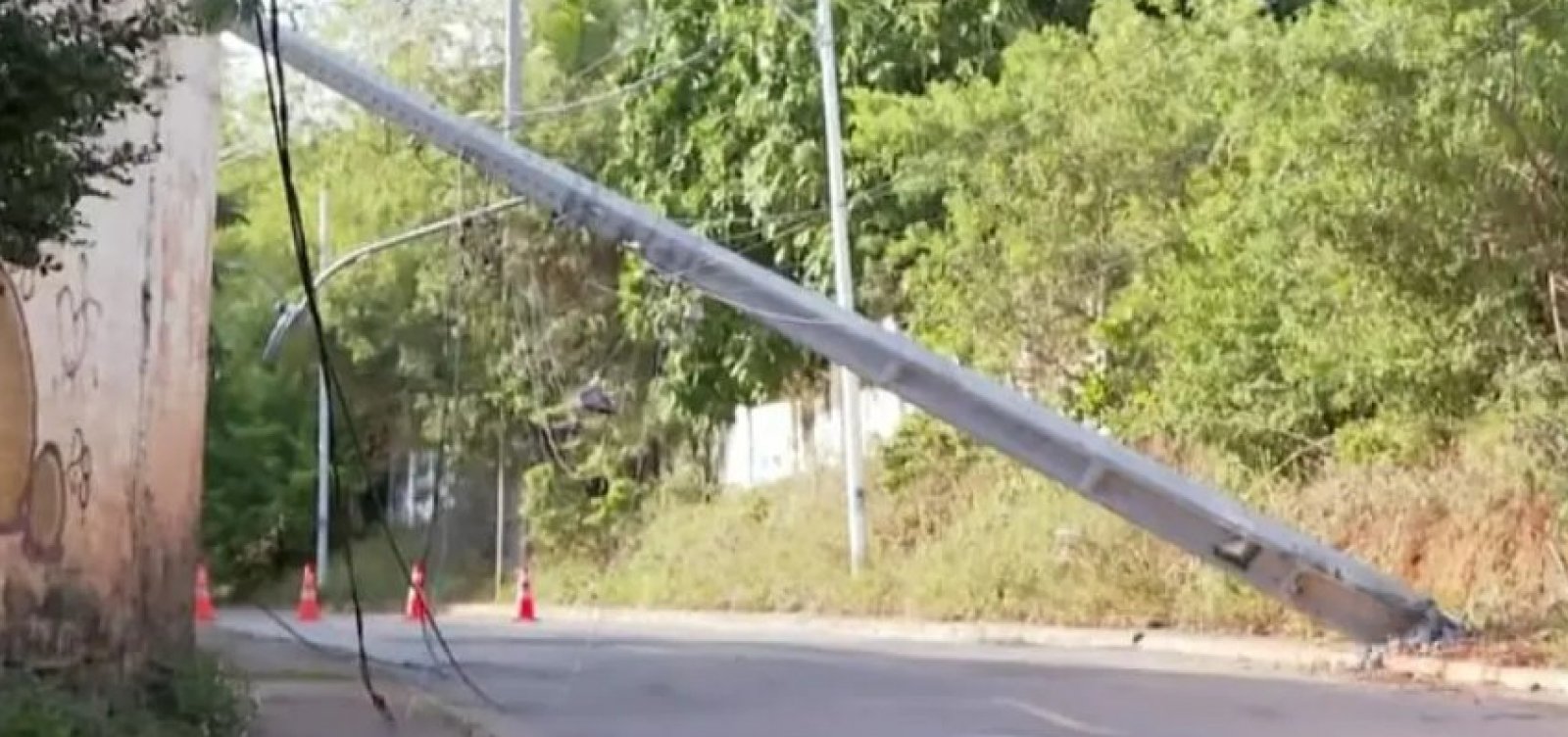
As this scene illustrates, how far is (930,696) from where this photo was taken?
1720 centimetres

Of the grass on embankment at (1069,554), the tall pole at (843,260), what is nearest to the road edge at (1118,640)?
the grass on embankment at (1069,554)

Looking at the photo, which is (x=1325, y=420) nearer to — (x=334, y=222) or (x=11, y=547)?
(x=11, y=547)

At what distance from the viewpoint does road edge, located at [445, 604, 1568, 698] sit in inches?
738

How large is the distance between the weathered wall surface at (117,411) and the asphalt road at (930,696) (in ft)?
8.25

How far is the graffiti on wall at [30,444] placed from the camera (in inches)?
472

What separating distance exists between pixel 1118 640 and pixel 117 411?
1345cm

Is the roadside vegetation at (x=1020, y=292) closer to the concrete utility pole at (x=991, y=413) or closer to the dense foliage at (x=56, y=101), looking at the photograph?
the concrete utility pole at (x=991, y=413)

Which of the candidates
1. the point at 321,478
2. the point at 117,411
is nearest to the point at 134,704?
the point at 117,411

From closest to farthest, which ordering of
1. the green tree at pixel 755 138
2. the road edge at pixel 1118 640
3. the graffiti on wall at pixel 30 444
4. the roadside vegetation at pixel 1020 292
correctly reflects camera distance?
the graffiti on wall at pixel 30 444
the road edge at pixel 1118 640
the roadside vegetation at pixel 1020 292
the green tree at pixel 755 138

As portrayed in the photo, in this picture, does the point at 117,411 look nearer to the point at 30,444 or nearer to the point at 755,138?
the point at 30,444

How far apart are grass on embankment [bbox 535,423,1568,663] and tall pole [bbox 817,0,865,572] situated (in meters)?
0.63

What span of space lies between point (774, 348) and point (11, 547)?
26.8m

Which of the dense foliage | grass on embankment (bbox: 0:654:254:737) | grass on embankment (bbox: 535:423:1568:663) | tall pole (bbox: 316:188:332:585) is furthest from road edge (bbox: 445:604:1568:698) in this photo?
the dense foliage

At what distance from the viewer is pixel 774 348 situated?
38.6m
